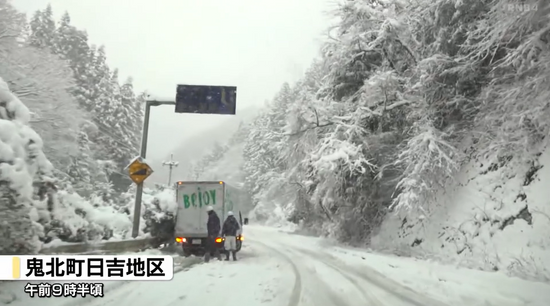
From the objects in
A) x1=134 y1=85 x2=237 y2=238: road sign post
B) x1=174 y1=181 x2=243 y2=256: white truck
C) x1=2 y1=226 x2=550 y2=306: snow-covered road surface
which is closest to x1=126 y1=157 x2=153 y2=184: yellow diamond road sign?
x1=134 y1=85 x2=237 y2=238: road sign post

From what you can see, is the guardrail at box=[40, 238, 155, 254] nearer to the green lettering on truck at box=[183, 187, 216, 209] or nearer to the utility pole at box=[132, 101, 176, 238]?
the utility pole at box=[132, 101, 176, 238]

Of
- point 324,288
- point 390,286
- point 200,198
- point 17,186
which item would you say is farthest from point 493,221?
point 17,186

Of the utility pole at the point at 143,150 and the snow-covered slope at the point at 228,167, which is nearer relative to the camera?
the utility pole at the point at 143,150

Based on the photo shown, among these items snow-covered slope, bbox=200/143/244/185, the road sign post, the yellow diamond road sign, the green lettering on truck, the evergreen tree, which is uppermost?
the evergreen tree

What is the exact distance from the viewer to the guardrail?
8.74 metres

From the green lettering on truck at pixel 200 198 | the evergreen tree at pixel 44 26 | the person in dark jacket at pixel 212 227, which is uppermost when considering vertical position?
the evergreen tree at pixel 44 26

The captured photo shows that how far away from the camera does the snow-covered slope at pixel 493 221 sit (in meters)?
9.61

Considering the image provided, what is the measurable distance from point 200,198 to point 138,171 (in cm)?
250

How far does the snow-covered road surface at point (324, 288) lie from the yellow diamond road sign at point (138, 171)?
176 inches

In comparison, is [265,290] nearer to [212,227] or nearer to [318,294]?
[318,294]

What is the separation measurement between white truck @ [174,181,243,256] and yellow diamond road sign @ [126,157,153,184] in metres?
1.45
